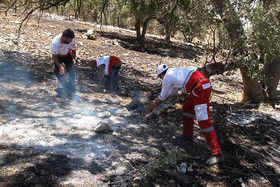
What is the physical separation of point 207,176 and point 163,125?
1.69 m

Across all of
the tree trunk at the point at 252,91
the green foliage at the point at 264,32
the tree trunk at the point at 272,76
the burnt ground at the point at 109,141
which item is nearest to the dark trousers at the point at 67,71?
the burnt ground at the point at 109,141

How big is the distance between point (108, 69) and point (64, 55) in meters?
1.21

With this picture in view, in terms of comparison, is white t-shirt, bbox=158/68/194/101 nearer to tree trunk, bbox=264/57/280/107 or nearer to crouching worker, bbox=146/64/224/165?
crouching worker, bbox=146/64/224/165

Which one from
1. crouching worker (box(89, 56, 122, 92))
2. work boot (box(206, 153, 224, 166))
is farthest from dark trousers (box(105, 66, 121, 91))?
work boot (box(206, 153, 224, 166))

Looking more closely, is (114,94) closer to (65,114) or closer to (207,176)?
(65,114)

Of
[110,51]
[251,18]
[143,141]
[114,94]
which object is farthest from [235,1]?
[110,51]

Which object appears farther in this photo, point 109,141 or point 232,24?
point 232,24

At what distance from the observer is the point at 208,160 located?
11.5 feet

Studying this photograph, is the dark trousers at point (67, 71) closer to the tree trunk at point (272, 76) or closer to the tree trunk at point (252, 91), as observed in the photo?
the tree trunk at point (252, 91)

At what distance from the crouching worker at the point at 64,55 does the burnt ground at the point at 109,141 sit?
352 millimetres

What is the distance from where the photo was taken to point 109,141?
371 centimetres

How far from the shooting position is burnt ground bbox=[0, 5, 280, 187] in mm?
2855

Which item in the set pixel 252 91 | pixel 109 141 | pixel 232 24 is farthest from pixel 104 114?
pixel 252 91

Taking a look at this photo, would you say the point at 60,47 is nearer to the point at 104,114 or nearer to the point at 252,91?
the point at 104,114
